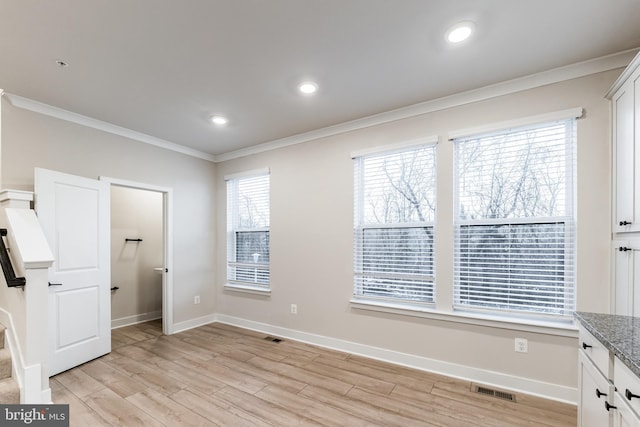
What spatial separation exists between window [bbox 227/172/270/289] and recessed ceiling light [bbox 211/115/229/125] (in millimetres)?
1028

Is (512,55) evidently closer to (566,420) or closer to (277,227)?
(566,420)

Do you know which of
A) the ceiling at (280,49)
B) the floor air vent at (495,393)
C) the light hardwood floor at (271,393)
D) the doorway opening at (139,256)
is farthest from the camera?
the doorway opening at (139,256)

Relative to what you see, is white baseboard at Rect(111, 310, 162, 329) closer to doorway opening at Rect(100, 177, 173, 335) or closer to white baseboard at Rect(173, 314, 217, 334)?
doorway opening at Rect(100, 177, 173, 335)

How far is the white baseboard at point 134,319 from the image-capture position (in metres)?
4.60

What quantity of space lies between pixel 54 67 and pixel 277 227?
2.78 m

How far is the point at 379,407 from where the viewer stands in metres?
2.43

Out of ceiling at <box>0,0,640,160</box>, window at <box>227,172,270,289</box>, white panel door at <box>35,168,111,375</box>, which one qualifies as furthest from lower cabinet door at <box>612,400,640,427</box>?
white panel door at <box>35,168,111,375</box>

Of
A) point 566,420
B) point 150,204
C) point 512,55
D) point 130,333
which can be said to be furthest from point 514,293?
point 150,204

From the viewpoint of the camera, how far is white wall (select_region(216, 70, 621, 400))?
2389 mm

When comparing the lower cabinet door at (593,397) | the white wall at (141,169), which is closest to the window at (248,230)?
the white wall at (141,169)

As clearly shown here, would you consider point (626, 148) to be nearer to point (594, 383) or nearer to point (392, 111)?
point (594, 383)

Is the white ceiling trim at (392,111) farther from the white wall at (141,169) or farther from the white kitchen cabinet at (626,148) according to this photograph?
the white kitchen cabinet at (626,148)

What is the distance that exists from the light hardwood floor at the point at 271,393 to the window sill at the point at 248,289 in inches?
33.8

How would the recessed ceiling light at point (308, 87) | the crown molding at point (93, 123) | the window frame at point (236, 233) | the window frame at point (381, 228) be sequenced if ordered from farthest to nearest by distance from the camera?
the window frame at point (236, 233), the window frame at point (381, 228), the crown molding at point (93, 123), the recessed ceiling light at point (308, 87)
